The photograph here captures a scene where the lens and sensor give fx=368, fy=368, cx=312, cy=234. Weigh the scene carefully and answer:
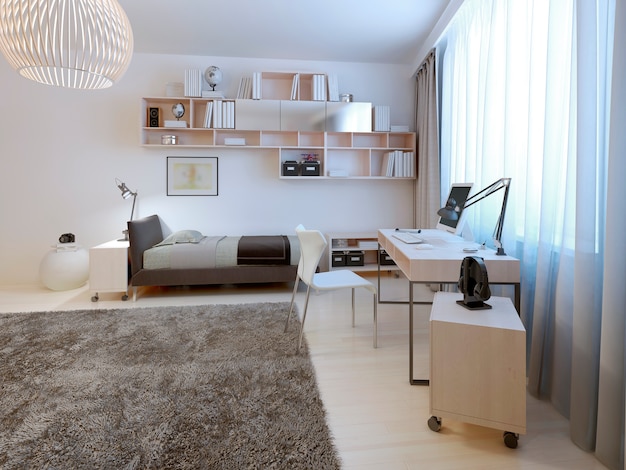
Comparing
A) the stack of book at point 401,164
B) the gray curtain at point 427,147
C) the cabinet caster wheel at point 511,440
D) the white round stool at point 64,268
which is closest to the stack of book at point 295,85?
the stack of book at point 401,164

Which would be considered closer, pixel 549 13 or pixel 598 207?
pixel 598 207

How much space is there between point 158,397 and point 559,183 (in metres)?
2.18

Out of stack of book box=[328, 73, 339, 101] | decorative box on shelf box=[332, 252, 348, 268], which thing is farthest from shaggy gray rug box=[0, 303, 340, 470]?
stack of book box=[328, 73, 339, 101]

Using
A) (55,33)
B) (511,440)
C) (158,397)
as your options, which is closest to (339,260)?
(158,397)

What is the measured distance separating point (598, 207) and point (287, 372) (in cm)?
163

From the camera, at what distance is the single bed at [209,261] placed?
3.44 metres

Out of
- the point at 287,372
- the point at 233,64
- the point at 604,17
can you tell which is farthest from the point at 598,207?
the point at 233,64

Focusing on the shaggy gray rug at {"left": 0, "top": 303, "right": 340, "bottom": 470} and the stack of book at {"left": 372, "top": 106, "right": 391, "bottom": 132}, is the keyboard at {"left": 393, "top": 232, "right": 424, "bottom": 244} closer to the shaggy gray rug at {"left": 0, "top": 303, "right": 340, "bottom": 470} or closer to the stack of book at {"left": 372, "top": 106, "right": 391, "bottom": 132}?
the shaggy gray rug at {"left": 0, "top": 303, "right": 340, "bottom": 470}

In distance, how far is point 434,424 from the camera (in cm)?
154

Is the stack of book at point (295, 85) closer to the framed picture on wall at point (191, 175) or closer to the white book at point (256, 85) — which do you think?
the white book at point (256, 85)

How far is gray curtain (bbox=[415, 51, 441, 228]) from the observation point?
3703 mm

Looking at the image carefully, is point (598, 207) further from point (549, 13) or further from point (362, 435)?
point (362, 435)

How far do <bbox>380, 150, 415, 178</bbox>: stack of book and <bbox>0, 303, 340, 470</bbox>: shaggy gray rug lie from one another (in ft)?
7.81

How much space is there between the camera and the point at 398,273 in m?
4.47
